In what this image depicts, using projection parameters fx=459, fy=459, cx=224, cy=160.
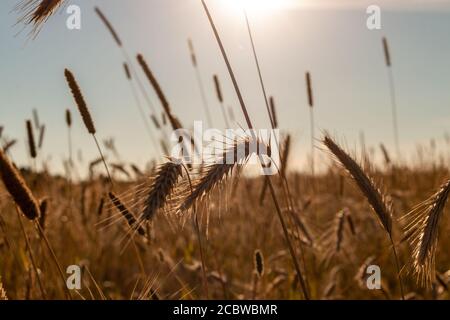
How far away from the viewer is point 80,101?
197cm

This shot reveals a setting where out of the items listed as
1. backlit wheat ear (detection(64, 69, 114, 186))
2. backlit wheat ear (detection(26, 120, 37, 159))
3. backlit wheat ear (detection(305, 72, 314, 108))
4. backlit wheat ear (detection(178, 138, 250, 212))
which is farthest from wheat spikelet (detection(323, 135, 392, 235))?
backlit wheat ear (detection(26, 120, 37, 159))

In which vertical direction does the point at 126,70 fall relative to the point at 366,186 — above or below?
above

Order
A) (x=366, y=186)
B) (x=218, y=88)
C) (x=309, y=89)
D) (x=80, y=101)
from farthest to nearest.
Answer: (x=218, y=88)
(x=309, y=89)
(x=80, y=101)
(x=366, y=186)

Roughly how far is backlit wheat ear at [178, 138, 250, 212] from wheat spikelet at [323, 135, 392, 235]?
35cm

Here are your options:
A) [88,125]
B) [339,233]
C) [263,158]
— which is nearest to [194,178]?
[263,158]

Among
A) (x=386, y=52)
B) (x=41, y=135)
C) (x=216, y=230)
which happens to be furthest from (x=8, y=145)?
(x=386, y=52)

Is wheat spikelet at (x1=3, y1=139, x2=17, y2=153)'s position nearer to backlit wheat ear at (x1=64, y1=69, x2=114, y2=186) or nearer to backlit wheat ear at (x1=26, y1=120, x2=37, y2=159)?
backlit wheat ear at (x1=26, y1=120, x2=37, y2=159)

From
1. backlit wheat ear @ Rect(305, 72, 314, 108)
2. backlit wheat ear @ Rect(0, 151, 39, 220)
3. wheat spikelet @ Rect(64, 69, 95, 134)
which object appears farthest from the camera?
backlit wheat ear @ Rect(305, 72, 314, 108)

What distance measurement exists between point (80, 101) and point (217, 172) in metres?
0.82

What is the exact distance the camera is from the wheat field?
60.2 inches

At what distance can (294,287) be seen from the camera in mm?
2990

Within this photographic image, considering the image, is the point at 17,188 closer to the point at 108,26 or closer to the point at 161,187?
the point at 161,187

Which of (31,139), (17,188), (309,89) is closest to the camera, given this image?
(17,188)
